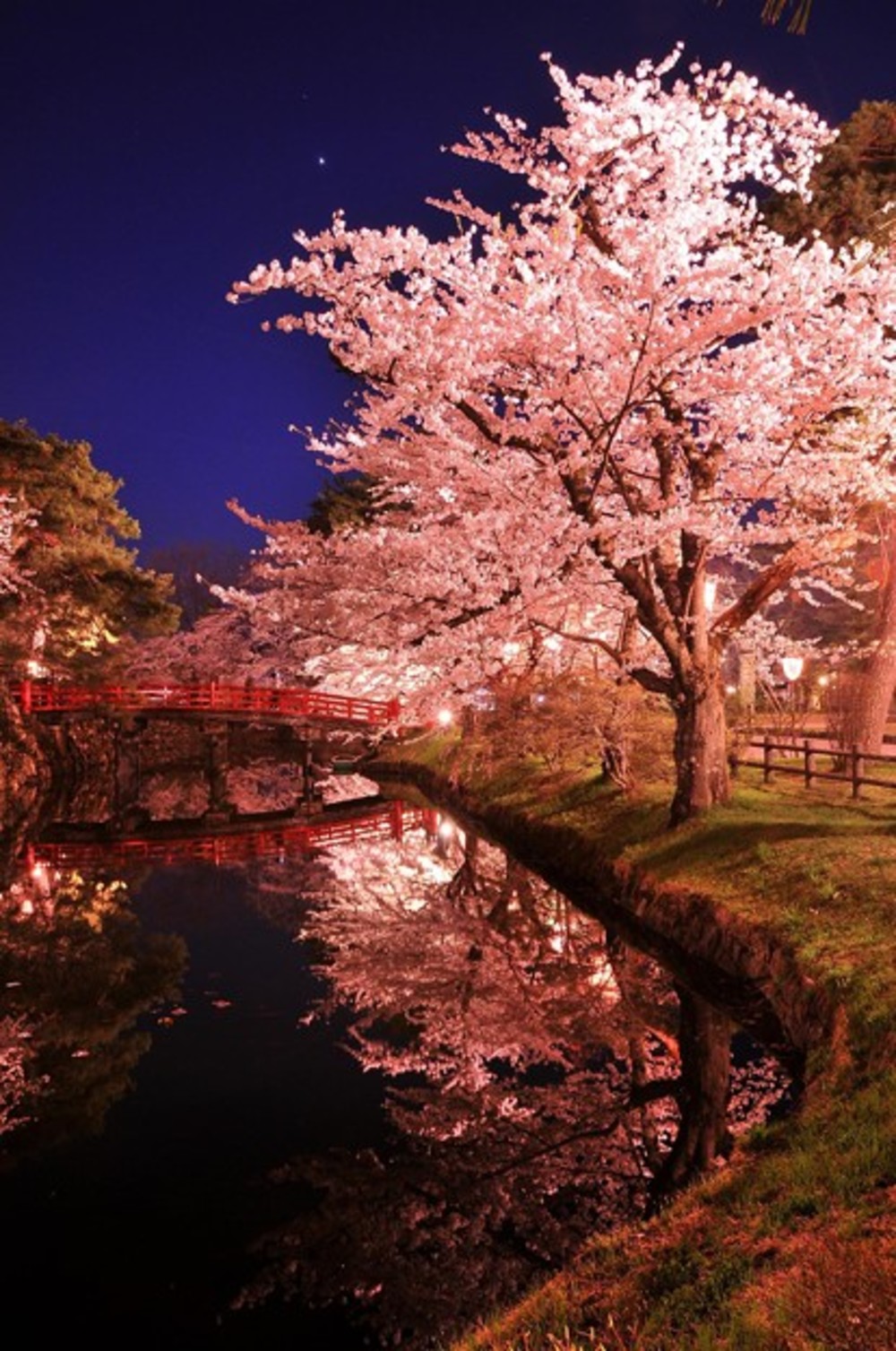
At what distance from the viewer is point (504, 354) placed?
42.2 ft

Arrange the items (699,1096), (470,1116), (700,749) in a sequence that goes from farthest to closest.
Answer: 1. (700,749)
2. (699,1096)
3. (470,1116)

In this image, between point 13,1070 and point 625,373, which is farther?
point 625,373

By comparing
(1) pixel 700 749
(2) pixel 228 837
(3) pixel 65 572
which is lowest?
(2) pixel 228 837

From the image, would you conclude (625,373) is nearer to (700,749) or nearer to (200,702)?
(700,749)

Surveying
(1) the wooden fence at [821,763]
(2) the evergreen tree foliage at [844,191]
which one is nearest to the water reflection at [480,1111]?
(1) the wooden fence at [821,763]

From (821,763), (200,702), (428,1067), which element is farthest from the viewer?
(200,702)

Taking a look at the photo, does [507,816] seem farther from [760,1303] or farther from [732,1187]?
[760,1303]

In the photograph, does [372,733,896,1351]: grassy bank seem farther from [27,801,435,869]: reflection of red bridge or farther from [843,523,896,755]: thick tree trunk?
[27,801,435,869]: reflection of red bridge

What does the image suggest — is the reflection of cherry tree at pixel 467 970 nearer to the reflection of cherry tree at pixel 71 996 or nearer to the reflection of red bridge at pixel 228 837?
the reflection of cherry tree at pixel 71 996

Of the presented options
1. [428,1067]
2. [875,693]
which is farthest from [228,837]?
[428,1067]

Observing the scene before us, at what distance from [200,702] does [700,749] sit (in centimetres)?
2489

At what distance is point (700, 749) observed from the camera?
15.3m

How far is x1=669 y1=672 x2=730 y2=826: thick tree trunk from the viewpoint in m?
15.1

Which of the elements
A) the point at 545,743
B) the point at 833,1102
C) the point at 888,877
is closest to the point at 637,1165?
the point at 833,1102
